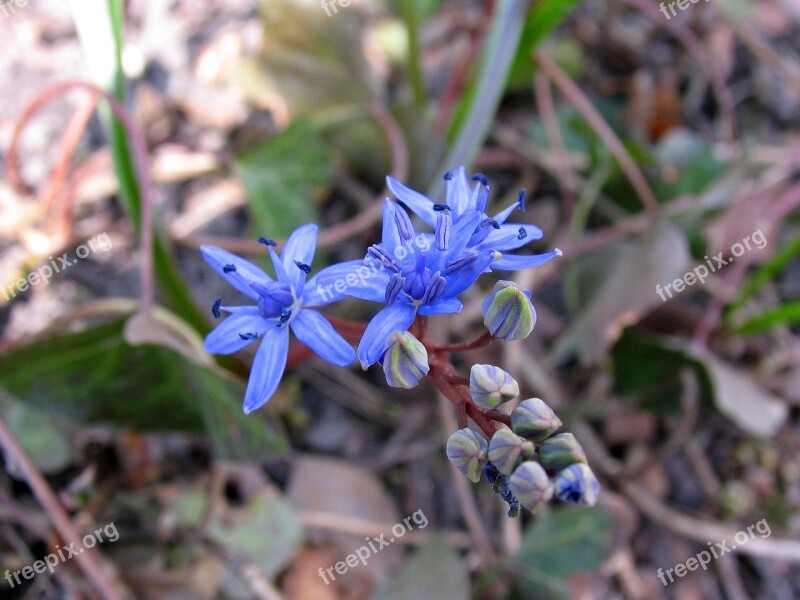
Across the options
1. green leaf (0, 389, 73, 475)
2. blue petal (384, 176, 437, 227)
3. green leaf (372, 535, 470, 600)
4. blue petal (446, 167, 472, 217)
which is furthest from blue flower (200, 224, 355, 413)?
green leaf (372, 535, 470, 600)

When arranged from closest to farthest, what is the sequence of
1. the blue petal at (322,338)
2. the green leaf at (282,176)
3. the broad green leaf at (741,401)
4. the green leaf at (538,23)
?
the blue petal at (322,338), the green leaf at (538,23), the broad green leaf at (741,401), the green leaf at (282,176)

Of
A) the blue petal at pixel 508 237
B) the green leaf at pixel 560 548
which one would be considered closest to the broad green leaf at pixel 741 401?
the green leaf at pixel 560 548

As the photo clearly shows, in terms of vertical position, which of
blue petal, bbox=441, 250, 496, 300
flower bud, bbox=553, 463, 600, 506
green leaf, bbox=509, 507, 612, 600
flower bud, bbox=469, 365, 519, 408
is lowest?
green leaf, bbox=509, 507, 612, 600

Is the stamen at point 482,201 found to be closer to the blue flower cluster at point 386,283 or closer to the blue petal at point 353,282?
the blue flower cluster at point 386,283

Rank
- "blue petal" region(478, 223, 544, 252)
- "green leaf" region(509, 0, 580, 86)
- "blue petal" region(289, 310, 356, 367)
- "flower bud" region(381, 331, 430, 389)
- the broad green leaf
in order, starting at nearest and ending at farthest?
"flower bud" region(381, 331, 430, 389)
"blue petal" region(289, 310, 356, 367)
"blue petal" region(478, 223, 544, 252)
"green leaf" region(509, 0, 580, 86)
the broad green leaf

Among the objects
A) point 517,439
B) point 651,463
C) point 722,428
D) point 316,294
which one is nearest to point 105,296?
point 316,294

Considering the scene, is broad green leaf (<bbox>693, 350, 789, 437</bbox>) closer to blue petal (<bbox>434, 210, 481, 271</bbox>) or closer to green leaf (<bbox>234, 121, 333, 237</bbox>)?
blue petal (<bbox>434, 210, 481, 271</bbox>)
